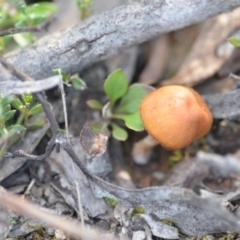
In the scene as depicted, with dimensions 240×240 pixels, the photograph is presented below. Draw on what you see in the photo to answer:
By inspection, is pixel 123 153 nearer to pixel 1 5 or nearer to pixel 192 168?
pixel 192 168

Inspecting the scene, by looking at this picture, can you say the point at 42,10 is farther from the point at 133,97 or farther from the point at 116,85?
the point at 133,97

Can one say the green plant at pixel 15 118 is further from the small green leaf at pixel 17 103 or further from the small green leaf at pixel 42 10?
the small green leaf at pixel 42 10

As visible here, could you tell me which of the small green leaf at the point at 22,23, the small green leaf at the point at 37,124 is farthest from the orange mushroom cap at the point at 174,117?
the small green leaf at the point at 22,23

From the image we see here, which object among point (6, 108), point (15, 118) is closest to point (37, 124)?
point (15, 118)

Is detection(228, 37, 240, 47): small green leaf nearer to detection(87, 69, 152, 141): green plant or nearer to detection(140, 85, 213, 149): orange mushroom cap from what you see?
detection(140, 85, 213, 149): orange mushroom cap

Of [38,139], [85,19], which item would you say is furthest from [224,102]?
[38,139]

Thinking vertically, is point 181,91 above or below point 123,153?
above
